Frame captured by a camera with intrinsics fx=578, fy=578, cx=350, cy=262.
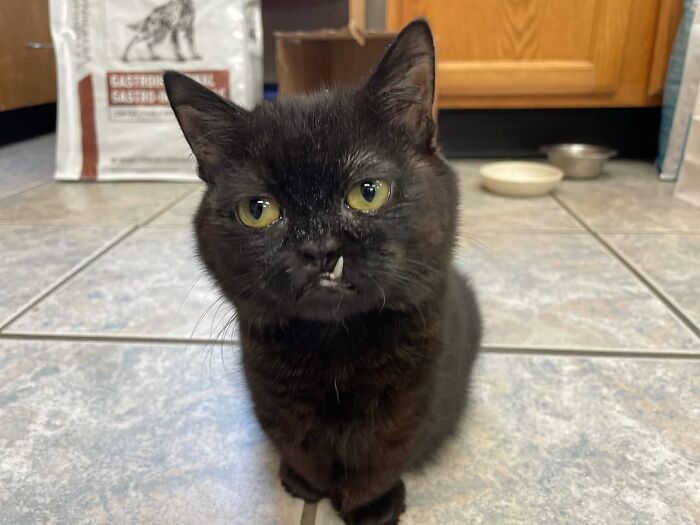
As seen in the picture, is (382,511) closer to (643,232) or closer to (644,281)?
(644,281)

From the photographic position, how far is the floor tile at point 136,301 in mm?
1020

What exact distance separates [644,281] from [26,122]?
8.65 ft

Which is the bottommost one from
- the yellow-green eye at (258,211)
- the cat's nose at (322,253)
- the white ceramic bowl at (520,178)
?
the white ceramic bowl at (520,178)

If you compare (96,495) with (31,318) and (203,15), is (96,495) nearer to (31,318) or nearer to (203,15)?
(31,318)

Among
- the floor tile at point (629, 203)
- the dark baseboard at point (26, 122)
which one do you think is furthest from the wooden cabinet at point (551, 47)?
the dark baseboard at point (26, 122)

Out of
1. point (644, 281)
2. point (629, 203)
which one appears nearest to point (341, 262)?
point (644, 281)

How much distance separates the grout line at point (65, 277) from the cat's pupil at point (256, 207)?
0.70m

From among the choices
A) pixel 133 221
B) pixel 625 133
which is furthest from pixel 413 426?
pixel 625 133

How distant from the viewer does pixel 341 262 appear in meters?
0.52

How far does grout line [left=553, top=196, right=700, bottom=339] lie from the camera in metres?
1.00

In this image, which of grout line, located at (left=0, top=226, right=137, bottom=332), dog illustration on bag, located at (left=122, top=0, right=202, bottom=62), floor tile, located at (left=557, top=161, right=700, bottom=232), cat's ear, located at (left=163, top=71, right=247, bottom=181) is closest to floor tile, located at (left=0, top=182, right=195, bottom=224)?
grout line, located at (left=0, top=226, right=137, bottom=332)

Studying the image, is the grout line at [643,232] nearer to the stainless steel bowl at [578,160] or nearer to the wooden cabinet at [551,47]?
the stainless steel bowl at [578,160]

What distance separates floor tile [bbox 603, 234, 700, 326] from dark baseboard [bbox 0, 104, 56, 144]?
2463 millimetres

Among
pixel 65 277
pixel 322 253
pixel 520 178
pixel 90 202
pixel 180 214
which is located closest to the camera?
pixel 322 253
